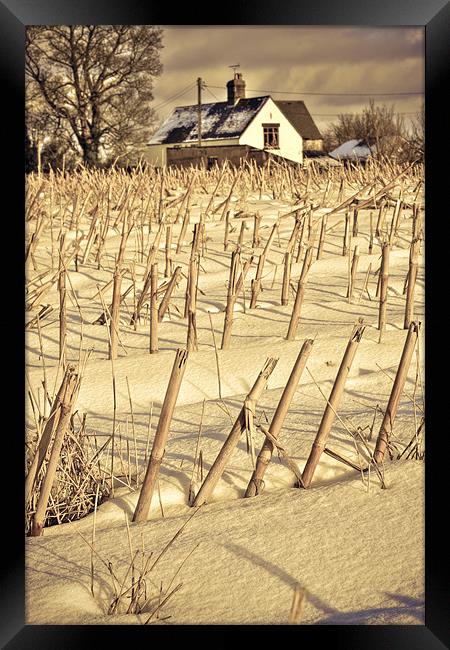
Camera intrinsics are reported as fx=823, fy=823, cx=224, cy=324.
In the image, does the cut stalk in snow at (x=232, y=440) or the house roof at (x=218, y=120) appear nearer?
the cut stalk in snow at (x=232, y=440)

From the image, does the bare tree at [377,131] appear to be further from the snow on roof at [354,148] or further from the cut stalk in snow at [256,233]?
the cut stalk in snow at [256,233]

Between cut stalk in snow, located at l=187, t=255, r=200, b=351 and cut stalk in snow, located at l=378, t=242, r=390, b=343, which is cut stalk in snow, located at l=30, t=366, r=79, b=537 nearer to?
cut stalk in snow, located at l=187, t=255, r=200, b=351

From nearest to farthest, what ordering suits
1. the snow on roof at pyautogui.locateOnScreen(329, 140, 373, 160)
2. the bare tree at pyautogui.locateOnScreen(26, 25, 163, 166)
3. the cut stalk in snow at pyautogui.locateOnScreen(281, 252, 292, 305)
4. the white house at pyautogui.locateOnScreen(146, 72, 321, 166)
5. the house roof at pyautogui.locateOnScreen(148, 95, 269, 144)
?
the cut stalk in snow at pyautogui.locateOnScreen(281, 252, 292, 305)
the bare tree at pyautogui.locateOnScreen(26, 25, 163, 166)
the snow on roof at pyautogui.locateOnScreen(329, 140, 373, 160)
the white house at pyautogui.locateOnScreen(146, 72, 321, 166)
the house roof at pyautogui.locateOnScreen(148, 95, 269, 144)

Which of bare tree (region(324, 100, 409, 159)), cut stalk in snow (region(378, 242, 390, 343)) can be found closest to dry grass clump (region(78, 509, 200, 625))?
cut stalk in snow (region(378, 242, 390, 343))

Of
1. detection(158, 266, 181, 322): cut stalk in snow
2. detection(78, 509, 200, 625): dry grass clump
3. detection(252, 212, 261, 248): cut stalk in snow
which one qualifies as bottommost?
detection(78, 509, 200, 625): dry grass clump

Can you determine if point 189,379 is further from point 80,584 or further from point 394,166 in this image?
point 394,166

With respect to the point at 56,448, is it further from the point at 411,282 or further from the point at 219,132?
the point at 219,132

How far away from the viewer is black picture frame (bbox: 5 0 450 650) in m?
1.35

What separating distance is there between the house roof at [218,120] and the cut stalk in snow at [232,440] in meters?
10.7

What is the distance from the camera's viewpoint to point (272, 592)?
125 cm

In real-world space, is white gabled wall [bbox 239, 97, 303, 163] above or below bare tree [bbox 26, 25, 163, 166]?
above

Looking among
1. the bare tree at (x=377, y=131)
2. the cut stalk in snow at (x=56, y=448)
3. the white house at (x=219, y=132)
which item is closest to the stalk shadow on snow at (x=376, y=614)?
the cut stalk in snow at (x=56, y=448)

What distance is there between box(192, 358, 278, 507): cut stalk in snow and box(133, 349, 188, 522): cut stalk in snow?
0.10 meters

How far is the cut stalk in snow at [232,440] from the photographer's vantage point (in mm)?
1416
